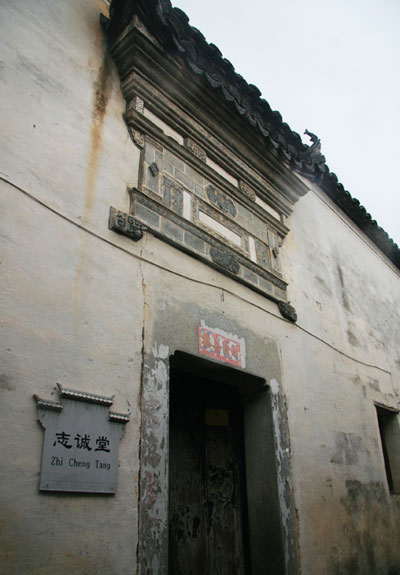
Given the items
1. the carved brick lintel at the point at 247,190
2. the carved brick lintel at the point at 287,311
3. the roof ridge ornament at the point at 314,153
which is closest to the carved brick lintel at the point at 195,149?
the carved brick lintel at the point at 247,190

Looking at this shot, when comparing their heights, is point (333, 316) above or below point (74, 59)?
below

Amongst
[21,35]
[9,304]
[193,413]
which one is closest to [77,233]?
[9,304]

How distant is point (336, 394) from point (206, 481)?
186cm

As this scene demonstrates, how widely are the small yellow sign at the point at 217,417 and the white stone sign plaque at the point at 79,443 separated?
1.94 metres

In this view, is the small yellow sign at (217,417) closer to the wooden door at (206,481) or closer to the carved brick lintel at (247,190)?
the wooden door at (206,481)

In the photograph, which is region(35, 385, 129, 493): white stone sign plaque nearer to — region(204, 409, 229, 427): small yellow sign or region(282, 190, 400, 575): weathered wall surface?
region(204, 409, 229, 427): small yellow sign

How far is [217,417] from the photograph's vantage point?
4.64 meters

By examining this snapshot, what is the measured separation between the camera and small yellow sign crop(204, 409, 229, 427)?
4.60 m

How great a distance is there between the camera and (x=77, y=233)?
3133 mm

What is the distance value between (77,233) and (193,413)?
2.49m

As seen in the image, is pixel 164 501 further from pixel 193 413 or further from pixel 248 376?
pixel 193 413

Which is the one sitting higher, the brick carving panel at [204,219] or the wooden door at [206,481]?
the brick carving panel at [204,219]

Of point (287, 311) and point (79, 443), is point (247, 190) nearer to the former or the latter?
point (287, 311)

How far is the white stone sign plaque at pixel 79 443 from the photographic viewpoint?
2465 millimetres
